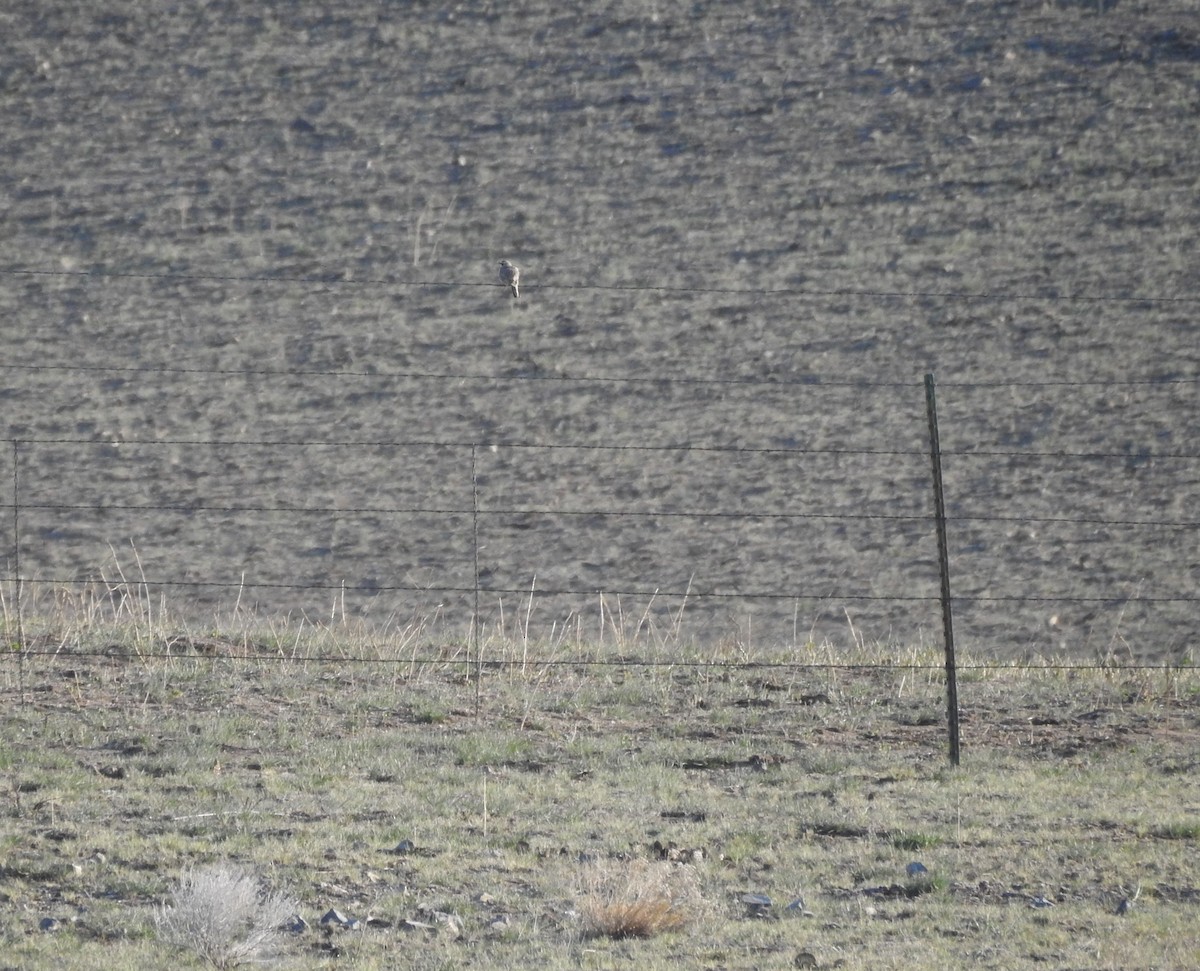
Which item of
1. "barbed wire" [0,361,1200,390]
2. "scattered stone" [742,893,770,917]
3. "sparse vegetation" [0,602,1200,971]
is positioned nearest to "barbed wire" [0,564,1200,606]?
"barbed wire" [0,361,1200,390]

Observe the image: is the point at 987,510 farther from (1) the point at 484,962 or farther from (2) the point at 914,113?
(1) the point at 484,962

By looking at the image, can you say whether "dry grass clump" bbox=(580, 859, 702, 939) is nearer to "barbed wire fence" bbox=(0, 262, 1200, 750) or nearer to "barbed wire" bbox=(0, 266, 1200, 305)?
"barbed wire fence" bbox=(0, 262, 1200, 750)

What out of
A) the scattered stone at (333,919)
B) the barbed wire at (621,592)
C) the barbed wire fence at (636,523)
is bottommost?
the scattered stone at (333,919)

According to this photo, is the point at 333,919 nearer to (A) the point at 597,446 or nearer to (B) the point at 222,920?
(B) the point at 222,920

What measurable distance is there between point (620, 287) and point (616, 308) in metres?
0.20

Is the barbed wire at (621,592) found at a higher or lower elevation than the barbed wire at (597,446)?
lower

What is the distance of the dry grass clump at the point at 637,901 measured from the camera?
5.00 m

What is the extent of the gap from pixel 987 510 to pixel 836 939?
8.51 metres

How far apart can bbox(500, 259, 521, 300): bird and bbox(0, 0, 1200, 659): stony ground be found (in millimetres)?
A: 144

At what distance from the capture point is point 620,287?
13352mm

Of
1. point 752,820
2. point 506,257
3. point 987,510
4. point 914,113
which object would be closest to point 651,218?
point 506,257

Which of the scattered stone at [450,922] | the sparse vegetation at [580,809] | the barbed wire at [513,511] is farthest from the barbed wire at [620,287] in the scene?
the scattered stone at [450,922]

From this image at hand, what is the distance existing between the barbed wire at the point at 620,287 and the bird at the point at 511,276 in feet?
0.29

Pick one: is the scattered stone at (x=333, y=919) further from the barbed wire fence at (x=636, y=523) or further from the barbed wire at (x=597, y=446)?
the barbed wire at (x=597, y=446)
